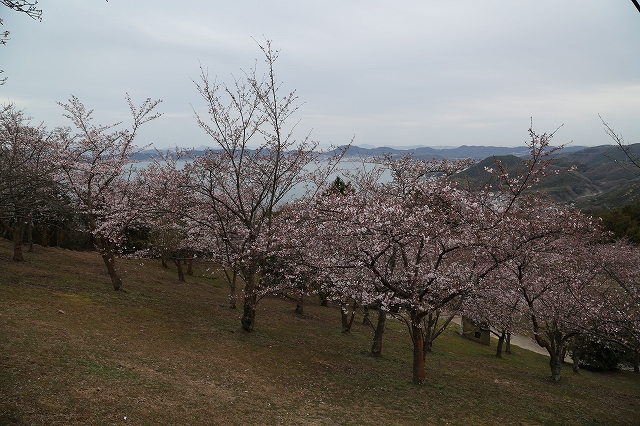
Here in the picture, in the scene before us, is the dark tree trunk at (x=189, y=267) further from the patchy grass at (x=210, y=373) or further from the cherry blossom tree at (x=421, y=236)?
the cherry blossom tree at (x=421, y=236)

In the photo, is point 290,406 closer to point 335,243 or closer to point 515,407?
point 335,243

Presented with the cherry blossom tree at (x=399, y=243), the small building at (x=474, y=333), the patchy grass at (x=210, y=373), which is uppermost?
the cherry blossom tree at (x=399, y=243)

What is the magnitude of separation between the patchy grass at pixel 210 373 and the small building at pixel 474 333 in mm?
6792

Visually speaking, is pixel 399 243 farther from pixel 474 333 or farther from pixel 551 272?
pixel 474 333

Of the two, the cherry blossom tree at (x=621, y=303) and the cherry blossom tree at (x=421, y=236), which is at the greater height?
the cherry blossom tree at (x=421, y=236)

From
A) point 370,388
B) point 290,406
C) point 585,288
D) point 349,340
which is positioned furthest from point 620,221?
point 290,406

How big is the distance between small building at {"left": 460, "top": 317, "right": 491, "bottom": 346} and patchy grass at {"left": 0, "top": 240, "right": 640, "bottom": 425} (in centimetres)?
679

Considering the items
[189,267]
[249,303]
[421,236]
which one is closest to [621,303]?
[421,236]

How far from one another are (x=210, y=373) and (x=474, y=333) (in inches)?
Result: 782

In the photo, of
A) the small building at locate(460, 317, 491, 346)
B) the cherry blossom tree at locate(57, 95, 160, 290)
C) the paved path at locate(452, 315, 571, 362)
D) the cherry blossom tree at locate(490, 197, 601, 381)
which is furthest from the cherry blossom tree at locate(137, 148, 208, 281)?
the paved path at locate(452, 315, 571, 362)

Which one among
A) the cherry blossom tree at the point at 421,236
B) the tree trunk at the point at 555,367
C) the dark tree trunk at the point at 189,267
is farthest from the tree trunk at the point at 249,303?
the dark tree trunk at the point at 189,267

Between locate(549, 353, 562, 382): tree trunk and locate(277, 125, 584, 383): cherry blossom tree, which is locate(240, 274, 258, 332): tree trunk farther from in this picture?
locate(549, 353, 562, 382): tree trunk

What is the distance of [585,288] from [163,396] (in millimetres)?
14331

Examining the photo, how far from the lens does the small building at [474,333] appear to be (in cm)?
2344
